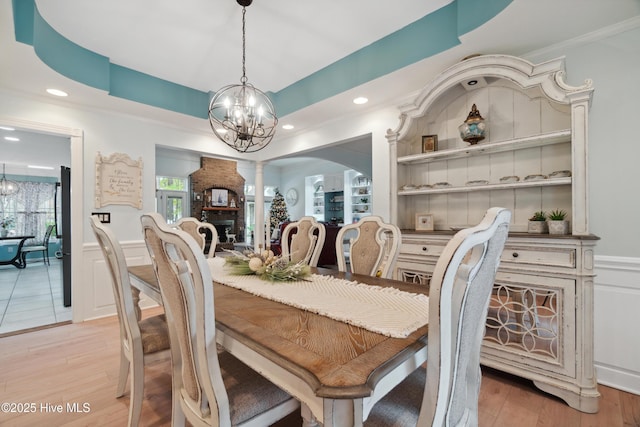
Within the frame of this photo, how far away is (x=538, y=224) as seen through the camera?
2.05 m

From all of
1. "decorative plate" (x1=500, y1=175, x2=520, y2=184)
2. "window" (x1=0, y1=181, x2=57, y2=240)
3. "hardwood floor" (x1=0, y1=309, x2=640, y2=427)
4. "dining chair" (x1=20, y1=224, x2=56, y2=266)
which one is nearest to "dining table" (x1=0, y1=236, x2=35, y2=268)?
"dining chair" (x1=20, y1=224, x2=56, y2=266)

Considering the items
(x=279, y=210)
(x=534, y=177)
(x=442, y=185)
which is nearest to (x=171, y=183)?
(x=279, y=210)

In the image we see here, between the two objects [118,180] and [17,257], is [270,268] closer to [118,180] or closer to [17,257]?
[118,180]

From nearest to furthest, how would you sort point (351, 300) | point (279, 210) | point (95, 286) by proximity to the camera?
point (351, 300)
point (95, 286)
point (279, 210)

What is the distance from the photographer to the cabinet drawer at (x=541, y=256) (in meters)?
1.77

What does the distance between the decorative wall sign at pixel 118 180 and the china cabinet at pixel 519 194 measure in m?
3.07

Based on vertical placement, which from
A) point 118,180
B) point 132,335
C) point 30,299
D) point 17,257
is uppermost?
point 118,180

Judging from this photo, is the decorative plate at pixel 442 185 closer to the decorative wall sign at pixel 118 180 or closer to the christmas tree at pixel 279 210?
the decorative wall sign at pixel 118 180

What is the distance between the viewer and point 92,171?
331 centimetres

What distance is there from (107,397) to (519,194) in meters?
3.29

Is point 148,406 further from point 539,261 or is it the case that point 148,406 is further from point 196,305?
point 539,261

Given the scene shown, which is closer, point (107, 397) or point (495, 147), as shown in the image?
point (107, 397)

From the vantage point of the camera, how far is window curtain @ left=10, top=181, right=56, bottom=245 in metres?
8.27

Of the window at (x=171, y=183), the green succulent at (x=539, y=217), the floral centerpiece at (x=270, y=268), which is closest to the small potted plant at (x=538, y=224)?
the green succulent at (x=539, y=217)
